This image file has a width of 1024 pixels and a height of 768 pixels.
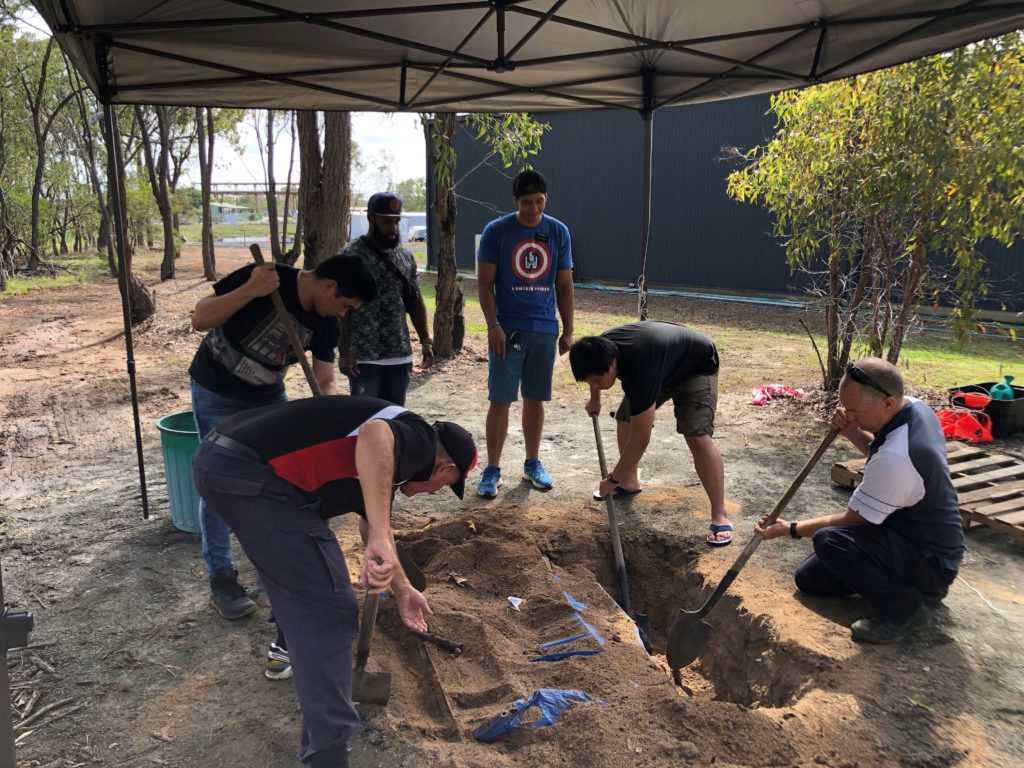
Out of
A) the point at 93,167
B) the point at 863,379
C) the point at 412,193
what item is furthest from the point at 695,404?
the point at 412,193

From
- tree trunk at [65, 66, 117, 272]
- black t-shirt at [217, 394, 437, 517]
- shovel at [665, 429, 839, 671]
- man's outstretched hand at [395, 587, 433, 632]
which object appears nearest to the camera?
black t-shirt at [217, 394, 437, 517]

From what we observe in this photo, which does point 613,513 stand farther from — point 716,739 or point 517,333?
point 716,739

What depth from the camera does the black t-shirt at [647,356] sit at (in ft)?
12.8

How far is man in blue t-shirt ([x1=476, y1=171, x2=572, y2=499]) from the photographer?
4820 mm

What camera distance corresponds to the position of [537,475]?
16.8 feet

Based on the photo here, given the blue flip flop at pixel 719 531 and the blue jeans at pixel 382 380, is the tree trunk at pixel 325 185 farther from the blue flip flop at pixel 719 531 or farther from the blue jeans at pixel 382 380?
the blue flip flop at pixel 719 531

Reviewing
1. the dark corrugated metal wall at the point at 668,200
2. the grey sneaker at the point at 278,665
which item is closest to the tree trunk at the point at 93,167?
the dark corrugated metal wall at the point at 668,200

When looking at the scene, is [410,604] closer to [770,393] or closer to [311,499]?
[311,499]

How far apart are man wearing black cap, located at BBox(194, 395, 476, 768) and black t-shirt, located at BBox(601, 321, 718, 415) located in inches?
67.2

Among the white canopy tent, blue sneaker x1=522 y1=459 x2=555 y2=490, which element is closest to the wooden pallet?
blue sneaker x1=522 y1=459 x2=555 y2=490

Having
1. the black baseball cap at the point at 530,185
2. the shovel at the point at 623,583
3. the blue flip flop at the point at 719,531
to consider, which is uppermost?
the black baseball cap at the point at 530,185

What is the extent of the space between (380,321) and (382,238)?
469 mm

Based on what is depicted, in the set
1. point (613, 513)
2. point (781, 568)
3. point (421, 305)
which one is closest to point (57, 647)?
point (421, 305)

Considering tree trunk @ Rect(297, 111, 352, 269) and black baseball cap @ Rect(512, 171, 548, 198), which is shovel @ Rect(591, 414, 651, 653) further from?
tree trunk @ Rect(297, 111, 352, 269)
